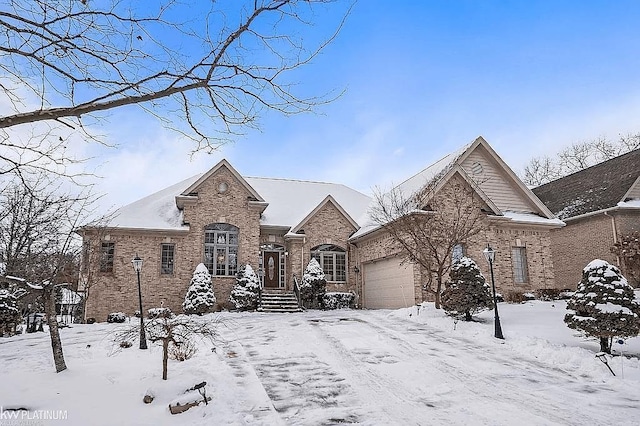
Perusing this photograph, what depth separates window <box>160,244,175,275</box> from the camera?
802 inches

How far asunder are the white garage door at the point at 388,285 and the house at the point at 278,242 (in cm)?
4

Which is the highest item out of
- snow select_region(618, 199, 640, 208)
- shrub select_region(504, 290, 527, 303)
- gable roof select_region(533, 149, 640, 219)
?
gable roof select_region(533, 149, 640, 219)

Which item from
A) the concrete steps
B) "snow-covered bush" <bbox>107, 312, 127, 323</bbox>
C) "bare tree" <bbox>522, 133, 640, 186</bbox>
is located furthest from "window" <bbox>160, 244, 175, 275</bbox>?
"bare tree" <bbox>522, 133, 640, 186</bbox>

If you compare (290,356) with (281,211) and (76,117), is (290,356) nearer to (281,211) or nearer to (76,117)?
(76,117)

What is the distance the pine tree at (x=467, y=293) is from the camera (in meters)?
14.1

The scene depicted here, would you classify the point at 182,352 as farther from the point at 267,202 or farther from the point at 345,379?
the point at 267,202

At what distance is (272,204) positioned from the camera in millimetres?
24781

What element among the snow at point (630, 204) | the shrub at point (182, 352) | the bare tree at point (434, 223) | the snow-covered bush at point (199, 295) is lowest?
the shrub at point (182, 352)

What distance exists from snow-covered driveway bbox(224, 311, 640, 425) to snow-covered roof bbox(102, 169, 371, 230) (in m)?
9.51

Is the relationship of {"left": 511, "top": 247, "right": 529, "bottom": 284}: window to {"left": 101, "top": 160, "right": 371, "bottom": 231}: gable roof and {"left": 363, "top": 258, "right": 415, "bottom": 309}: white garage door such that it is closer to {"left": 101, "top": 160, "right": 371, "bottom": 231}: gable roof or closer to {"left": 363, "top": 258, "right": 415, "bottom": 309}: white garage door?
{"left": 363, "top": 258, "right": 415, "bottom": 309}: white garage door

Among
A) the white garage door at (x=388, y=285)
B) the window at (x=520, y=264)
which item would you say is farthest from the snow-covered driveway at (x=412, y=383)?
the window at (x=520, y=264)

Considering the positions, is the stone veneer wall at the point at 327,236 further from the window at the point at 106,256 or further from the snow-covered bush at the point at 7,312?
the snow-covered bush at the point at 7,312

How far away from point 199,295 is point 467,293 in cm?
1017
